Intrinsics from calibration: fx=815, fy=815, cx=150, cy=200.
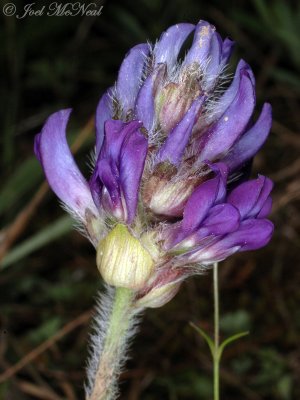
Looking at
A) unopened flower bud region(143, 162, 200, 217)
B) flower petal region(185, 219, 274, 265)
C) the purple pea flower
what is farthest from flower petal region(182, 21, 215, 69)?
flower petal region(185, 219, 274, 265)

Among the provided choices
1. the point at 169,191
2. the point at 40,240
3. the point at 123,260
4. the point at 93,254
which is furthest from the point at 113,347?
the point at 93,254

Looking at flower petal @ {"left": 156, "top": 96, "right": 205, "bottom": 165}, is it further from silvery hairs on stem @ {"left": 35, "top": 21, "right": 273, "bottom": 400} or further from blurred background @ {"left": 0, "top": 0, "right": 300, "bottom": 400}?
blurred background @ {"left": 0, "top": 0, "right": 300, "bottom": 400}

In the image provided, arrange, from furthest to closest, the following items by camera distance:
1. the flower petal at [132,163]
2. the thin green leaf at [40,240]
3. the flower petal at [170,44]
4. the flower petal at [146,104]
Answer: the thin green leaf at [40,240]
the flower petal at [170,44]
the flower petal at [146,104]
the flower petal at [132,163]

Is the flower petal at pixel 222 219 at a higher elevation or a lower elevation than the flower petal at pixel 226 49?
lower

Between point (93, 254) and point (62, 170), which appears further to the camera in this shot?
point (93, 254)

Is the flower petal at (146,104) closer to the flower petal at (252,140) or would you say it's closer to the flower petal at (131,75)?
the flower petal at (131,75)

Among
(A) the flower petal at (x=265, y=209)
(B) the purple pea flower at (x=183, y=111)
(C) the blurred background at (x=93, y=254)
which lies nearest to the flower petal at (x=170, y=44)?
(B) the purple pea flower at (x=183, y=111)

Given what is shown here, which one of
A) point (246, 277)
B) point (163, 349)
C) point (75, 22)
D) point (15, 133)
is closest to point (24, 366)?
point (163, 349)

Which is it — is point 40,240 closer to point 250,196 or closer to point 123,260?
point 123,260
